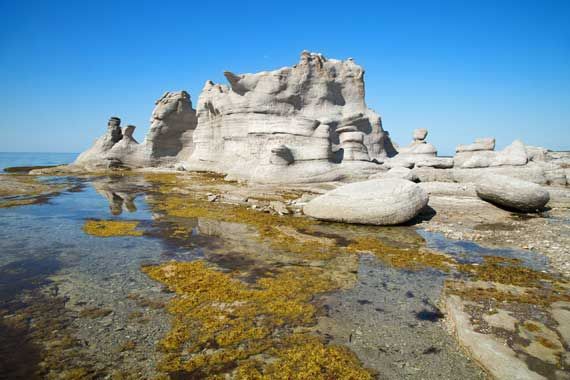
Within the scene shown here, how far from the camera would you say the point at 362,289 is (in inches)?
224

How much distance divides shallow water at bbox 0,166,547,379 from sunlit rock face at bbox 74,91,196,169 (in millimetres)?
26556

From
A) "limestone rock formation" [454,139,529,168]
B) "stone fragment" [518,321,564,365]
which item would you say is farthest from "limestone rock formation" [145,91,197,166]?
"stone fragment" [518,321,564,365]

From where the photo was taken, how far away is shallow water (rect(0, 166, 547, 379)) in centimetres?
371

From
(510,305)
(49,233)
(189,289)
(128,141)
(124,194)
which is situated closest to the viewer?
(510,305)

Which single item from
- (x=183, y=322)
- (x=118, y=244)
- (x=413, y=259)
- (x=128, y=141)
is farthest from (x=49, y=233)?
(x=128, y=141)

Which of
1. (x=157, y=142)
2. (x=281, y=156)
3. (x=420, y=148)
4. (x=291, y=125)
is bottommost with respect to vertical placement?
(x=281, y=156)

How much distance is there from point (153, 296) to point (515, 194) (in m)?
12.4

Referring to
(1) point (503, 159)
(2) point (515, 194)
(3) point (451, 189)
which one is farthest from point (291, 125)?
(2) point (515, 194)

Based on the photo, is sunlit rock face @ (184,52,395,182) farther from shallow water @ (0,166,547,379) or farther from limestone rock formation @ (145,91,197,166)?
shallow water @ (0,166,547,379)

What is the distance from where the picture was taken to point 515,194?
11945 millimetres

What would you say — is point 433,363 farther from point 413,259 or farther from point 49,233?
point 49,233

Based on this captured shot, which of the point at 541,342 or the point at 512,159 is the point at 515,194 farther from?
the point at 541,342

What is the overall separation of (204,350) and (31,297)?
3291 millimetres

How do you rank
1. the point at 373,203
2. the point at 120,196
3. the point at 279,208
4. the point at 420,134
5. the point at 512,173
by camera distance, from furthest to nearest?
the point at 420,134 < the point at 512,173 < the point at 120,196 < the point at 279,208 < the point at 373,203
